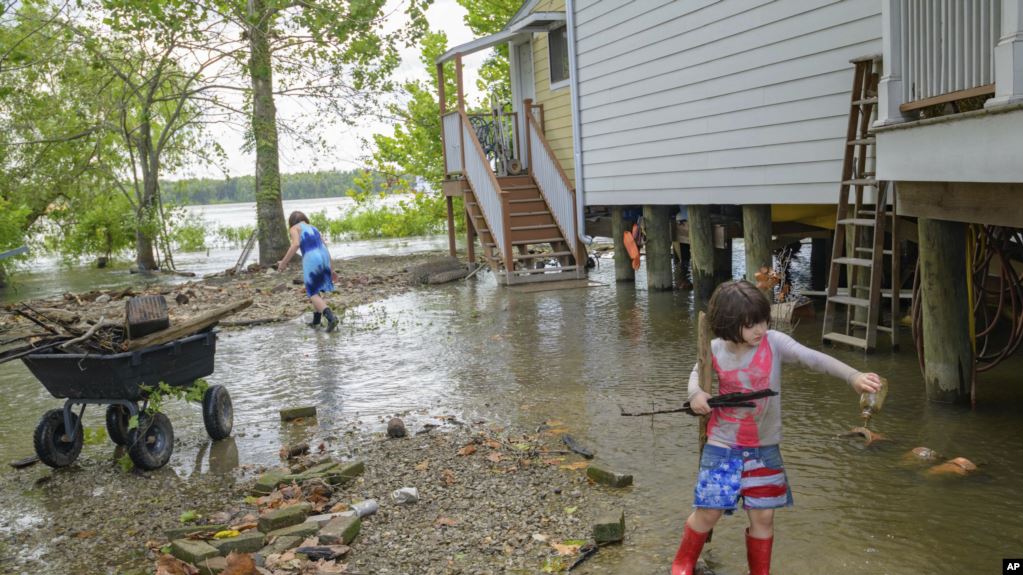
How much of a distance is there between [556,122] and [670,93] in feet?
16.9

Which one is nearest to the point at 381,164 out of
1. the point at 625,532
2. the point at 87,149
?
the point at 87,149

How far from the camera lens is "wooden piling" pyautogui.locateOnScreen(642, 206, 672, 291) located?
1475 cm

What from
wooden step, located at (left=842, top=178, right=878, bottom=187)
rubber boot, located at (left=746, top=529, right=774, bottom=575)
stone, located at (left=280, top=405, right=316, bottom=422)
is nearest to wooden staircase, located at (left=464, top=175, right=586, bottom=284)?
wooden step, located at (left=842, top=178, right=878, bottom=187)

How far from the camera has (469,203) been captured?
18312mm

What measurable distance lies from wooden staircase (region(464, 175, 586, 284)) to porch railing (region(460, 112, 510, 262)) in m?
0.07

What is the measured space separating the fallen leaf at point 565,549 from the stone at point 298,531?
1.30m

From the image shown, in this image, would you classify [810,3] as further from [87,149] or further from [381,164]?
[381,164]

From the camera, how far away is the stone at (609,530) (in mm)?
4632

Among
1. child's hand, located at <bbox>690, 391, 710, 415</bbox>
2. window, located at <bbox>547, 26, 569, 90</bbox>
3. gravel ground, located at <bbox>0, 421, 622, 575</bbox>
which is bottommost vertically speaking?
gravel ground, located at <bbox>0, 421, 622, 575</bbox>

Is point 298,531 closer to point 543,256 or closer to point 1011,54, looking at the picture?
point 1011,54

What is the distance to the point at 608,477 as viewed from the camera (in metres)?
5.56

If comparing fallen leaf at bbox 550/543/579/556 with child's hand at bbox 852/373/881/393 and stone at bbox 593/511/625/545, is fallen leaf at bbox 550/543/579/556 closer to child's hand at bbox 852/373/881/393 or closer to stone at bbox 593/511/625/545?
stone at bbox 593/511/625/545

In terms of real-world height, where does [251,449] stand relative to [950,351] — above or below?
below

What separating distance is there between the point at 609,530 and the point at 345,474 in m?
2.05
